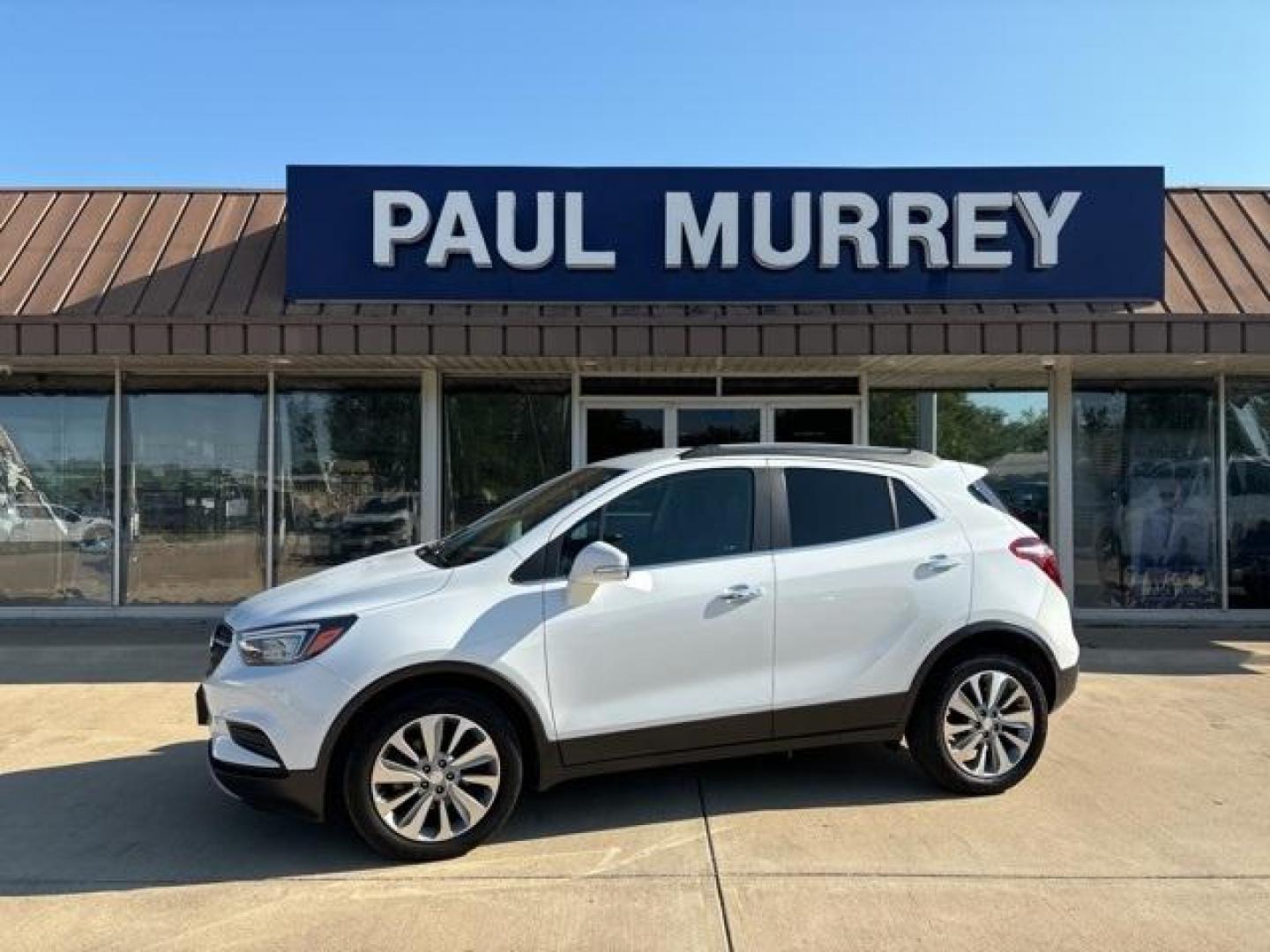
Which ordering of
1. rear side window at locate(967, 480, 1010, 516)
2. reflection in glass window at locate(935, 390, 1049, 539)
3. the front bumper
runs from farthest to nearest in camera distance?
reflection in glass window at locate(935, 390, 1049, 539)
rear side window at locate(967, 480, 1010, 516)
the front bumper

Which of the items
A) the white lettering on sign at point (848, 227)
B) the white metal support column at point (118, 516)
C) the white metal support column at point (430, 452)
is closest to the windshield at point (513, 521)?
the white lettering on sign at point (848, 227)

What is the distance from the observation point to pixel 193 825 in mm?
5086

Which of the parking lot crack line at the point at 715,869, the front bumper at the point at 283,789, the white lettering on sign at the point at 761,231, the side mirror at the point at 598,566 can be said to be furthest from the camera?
the white lettering on sign at the point at 761,231

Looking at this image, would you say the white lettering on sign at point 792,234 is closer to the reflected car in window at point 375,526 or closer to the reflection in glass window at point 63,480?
the reflected car in window at point 375,526

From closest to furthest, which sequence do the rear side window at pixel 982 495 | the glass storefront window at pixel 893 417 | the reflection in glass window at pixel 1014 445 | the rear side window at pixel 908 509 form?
the rear side window at pixel 908 509 < the rear side window at pixel 982 495 < the reflection in glass window at pixel 1014 445 < the glass storefront window at pixel 893 417

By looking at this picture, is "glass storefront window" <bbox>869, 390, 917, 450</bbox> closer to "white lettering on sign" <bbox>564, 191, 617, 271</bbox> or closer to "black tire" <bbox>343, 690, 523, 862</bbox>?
"white lettering on sign" <bbox>564, 191, 617, 271</bbox>

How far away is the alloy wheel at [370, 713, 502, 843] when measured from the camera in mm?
4578

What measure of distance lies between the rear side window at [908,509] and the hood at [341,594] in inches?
93.9

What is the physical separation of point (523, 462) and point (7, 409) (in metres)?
5.39

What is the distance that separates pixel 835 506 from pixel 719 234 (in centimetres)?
441

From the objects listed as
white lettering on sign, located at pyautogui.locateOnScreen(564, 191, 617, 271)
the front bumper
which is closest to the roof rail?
the front bumper

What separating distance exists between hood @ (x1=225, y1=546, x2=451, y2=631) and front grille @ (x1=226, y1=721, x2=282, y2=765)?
0.44 metres

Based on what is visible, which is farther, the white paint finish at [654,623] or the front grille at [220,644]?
the front grille at [220,644]

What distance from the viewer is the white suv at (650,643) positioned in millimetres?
4578
